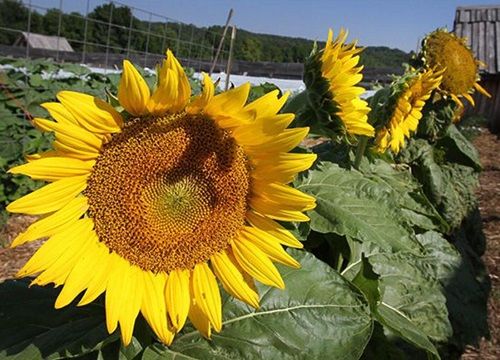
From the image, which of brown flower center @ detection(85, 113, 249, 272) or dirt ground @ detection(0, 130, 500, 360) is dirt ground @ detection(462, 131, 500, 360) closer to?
dirt ground @ detection(0, 130, 500, 360)

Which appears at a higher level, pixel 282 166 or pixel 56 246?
pixel 282 166

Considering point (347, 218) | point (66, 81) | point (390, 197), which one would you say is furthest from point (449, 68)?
point (66, 81)

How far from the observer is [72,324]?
1171 millimetres

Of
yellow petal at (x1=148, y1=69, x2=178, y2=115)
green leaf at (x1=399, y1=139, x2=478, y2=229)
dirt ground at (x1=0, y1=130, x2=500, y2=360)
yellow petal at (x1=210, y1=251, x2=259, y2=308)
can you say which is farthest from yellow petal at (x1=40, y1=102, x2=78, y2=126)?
green leaf at (x1=399, y1=139, x2=478, y2=229)

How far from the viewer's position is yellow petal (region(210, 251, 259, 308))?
1.08m

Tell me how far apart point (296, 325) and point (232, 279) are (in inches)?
9.9

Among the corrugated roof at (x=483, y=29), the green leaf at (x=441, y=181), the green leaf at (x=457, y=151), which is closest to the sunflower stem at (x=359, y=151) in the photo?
the green leaf at (x=441, y=181)

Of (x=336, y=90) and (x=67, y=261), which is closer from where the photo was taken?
(x=67, y=261)

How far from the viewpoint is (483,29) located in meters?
16.4

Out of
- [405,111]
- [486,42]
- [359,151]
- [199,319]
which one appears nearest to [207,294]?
[199,319]

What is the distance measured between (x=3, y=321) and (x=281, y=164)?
62 centimetres

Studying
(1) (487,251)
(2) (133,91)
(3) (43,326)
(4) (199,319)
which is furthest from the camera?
(1) (487,251)

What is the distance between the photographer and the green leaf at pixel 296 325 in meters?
1.21

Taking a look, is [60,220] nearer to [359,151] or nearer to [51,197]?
[51,197]
